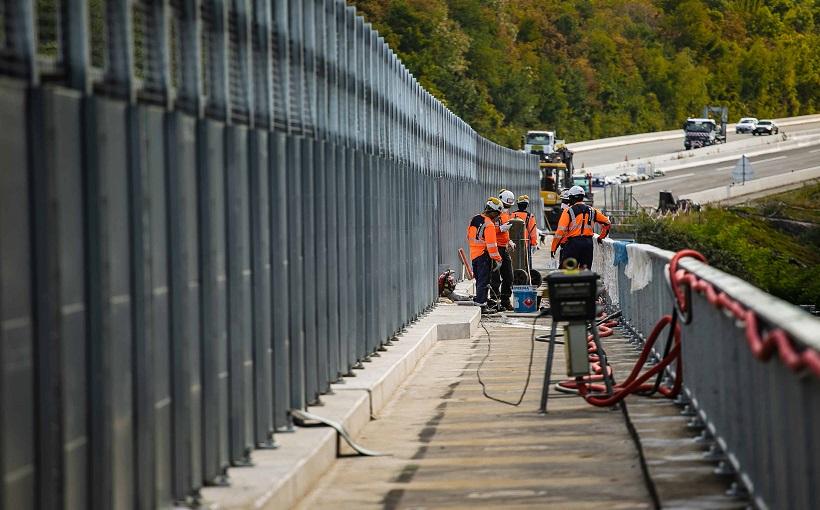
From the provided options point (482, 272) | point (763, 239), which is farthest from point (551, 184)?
point (482, 272)

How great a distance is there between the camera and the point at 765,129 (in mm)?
143500

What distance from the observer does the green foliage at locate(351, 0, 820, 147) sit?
13150 cm

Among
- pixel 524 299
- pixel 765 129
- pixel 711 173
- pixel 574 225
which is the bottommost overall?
pixel 524 299

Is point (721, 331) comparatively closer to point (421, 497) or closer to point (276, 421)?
point (421, 497)

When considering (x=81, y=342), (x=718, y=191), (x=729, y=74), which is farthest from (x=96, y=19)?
(x=729, y=74)

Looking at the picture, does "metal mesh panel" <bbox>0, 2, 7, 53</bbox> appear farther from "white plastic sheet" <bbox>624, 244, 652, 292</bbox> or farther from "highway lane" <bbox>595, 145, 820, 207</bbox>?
"highway lane" <bbox>595, 145, 820, 207</bbox>

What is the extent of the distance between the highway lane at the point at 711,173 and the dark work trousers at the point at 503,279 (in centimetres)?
6622

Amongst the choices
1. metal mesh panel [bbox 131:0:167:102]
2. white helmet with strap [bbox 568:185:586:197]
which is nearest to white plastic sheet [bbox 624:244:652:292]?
white helmet with strap [bbox 568:185:586:197]

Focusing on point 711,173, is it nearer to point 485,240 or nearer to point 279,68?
point 485,240

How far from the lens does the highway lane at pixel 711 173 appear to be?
10050cm

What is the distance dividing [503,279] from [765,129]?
390ft

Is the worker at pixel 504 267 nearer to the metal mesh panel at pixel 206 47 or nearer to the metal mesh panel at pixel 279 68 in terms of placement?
the metal mesh panel at pixel 279 68

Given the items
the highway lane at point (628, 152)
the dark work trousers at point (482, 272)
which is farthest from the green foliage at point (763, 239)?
the highway lane at point (628, 152)

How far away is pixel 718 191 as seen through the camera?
92.2 m
